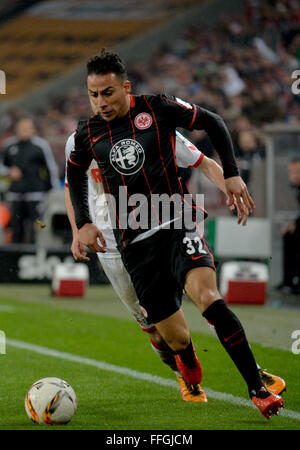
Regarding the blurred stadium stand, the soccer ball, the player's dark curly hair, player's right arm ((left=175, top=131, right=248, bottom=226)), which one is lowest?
the soccer ball

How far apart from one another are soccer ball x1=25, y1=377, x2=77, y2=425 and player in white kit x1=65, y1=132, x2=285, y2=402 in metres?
0.87

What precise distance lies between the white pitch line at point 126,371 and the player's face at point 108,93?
6.28 feet

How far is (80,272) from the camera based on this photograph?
37.9ft

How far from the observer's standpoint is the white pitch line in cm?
499

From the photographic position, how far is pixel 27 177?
45.2ft

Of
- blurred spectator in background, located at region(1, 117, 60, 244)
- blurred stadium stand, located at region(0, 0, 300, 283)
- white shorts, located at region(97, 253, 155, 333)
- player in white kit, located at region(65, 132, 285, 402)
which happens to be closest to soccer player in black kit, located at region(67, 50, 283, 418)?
player in white kit, located at region(65, 132, 285, 402)

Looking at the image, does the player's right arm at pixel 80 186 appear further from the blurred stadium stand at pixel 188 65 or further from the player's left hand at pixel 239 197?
the blurred stadium stand at pixel 188 65

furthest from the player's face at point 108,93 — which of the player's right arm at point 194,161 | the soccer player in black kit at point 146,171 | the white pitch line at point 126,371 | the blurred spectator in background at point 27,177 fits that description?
the blurred spectator in background at point 27,177

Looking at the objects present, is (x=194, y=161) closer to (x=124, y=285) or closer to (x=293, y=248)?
(x=124, y=285)

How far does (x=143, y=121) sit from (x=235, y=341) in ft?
4.56

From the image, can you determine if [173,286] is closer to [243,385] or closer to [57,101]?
[243,385]

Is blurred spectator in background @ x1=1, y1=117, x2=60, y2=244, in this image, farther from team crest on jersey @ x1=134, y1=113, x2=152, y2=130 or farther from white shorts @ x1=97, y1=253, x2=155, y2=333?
team crest on jersey @ x1=134, y1=113, x2=152, y2=130

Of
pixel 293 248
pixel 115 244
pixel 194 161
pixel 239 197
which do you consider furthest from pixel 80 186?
pixel 293 248
